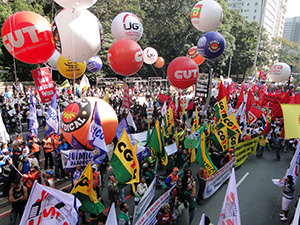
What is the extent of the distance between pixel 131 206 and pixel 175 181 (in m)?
1.61

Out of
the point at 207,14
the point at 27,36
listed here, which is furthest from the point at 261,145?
the point at 27,36

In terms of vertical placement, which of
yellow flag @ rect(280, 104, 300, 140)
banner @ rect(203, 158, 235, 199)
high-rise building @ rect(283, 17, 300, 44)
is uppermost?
high-rise building @ rect(283, 17, 300, 44)

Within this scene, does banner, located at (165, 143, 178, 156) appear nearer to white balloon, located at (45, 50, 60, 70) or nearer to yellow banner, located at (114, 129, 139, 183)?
yellow banner, located at (114, 129, 139, 183)

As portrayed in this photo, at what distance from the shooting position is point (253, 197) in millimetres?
7613

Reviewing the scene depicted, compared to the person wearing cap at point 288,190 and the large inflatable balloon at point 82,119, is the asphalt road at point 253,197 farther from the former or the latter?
the large inflatable balloon at point 82,119

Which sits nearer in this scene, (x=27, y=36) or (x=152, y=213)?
(x=152, y=213)

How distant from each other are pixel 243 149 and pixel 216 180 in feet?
8.78

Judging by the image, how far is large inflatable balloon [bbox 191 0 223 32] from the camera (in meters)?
11.6

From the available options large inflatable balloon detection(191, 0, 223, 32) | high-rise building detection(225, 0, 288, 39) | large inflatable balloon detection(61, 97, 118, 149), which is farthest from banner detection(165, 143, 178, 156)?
high-rise building detection(225, 0, 288, 39)

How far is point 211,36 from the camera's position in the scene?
1238 centimetres

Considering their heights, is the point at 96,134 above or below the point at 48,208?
above

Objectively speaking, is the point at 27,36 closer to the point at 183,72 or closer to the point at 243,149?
the point at 183,72

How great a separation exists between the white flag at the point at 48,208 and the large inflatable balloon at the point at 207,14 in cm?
1124

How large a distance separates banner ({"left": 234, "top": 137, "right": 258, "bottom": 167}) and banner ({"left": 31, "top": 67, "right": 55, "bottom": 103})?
780 cm
